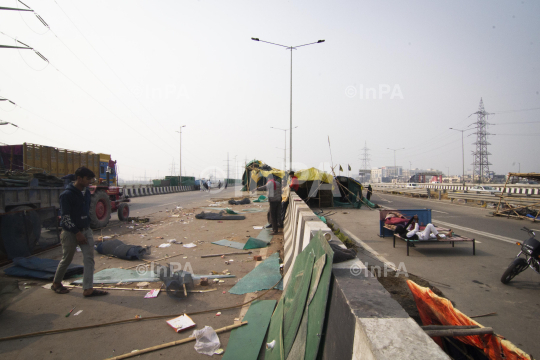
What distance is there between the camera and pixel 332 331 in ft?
6.46

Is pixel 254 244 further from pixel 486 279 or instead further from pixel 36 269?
pixel 486 279

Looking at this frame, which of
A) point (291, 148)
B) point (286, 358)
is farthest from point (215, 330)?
point (291, 148)

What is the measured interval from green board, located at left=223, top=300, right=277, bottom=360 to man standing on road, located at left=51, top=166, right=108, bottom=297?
239 cm

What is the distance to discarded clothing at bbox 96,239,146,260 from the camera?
6078 millimetres

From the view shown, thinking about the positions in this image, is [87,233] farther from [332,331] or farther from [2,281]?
[332,331]

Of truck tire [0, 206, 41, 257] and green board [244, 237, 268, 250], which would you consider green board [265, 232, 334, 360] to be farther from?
truck tire [0, 206, 41, 257]

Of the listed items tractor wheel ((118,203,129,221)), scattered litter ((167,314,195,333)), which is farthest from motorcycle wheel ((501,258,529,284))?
tractor wheel ((118,203,129,221))

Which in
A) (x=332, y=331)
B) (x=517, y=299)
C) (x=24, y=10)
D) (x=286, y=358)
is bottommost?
(x=517, y=299)

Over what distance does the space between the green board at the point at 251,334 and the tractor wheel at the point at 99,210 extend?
24.4 feet

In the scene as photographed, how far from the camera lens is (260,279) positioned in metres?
4.84

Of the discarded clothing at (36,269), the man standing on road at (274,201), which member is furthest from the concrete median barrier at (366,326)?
the man standing on road at (274,201)

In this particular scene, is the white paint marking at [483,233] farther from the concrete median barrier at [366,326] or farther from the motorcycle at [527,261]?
the concrete median barrier at [366,326]

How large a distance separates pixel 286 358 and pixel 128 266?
4.44 m

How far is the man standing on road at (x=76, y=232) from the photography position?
4.22 metres
